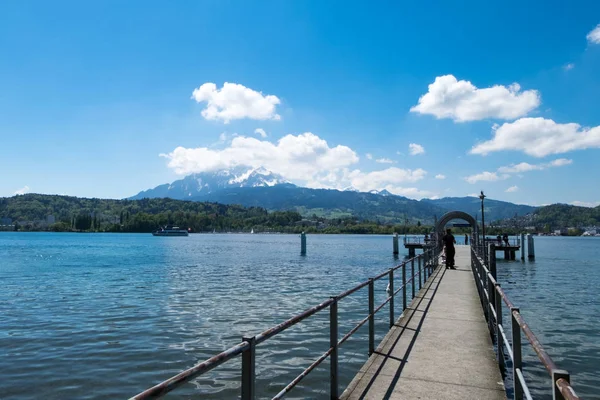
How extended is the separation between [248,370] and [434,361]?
4966 mm

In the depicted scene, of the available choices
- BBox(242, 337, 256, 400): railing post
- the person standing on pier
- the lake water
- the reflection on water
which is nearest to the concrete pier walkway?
the lake water

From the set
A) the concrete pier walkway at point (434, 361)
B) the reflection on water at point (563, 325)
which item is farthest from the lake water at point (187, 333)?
the concrete pier walkway at point (434, 361)

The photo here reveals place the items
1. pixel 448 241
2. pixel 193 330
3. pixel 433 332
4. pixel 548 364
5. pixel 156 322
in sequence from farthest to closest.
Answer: pixel 448 241 < pixel 156 322 < pixel 193 330 < pixel 433 332 < pixel 548 364

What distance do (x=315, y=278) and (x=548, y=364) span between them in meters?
29.9

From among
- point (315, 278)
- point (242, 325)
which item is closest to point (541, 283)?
point (315, 278)

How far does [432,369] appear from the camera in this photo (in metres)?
7.18

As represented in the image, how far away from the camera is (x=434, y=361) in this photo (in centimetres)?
762

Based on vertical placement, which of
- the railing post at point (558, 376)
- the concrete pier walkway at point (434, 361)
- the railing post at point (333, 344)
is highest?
the railing post at point (558, 376)

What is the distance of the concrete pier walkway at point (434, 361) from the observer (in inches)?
A: 243

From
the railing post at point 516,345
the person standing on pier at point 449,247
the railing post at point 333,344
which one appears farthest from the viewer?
the person standing on pier at point 449,247

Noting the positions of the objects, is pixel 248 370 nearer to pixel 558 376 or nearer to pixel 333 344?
pixel 558 376

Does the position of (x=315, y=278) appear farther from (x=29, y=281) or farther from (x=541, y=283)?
(x=29, y=281)

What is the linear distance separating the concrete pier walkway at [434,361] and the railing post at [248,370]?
2.65 meters

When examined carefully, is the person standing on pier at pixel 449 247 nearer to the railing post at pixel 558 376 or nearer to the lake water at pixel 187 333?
the lake water at pixel 187 333
